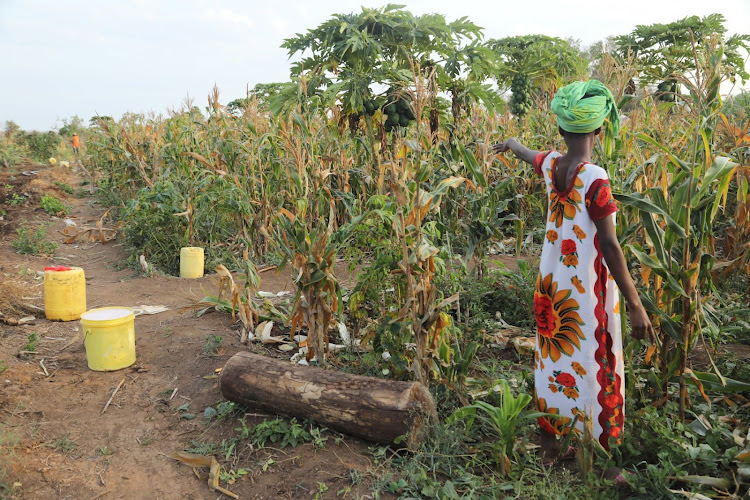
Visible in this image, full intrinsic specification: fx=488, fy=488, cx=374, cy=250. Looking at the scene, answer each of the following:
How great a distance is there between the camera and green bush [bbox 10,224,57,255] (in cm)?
636

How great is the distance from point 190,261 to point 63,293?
1489 mm

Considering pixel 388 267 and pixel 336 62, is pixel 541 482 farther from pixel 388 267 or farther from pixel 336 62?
pixel 336 62

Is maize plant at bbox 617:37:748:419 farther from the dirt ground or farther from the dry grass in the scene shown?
the dry grass

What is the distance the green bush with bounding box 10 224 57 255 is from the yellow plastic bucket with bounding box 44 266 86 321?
270 centimetres

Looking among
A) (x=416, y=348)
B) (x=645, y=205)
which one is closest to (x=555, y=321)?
(x=645, y=205)

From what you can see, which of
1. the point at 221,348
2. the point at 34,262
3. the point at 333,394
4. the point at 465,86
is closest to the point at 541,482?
the point at 333,394

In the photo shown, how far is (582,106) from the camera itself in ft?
6.40

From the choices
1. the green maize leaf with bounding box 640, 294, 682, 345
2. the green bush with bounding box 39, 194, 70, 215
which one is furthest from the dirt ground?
the green bush with bounding box 39, 194, 70, 215

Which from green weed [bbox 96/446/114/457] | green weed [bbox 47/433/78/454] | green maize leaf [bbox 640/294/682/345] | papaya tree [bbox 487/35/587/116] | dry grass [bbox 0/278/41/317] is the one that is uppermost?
papaya tree [bbox 487/35/587/116]

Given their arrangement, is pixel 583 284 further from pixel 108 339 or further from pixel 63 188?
pixel 63 188

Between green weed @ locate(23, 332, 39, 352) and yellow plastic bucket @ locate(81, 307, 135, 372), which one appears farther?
green weed @ locate(23, 332, 39, 352)

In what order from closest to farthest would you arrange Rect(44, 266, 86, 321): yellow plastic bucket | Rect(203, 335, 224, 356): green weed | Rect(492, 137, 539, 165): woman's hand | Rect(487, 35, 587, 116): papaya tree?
Rect(492, 137, 539, 165): woman's hand
Rect(203, 335, 224, 356): green weed
Rect(44, 266, 86, 321): yellow plastic bucket
Rect(487, 35, 587, 116): papaya tree

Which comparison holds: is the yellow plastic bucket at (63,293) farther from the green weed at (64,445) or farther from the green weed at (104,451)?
the green weed at (104,451)

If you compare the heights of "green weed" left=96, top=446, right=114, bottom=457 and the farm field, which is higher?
the farm field
